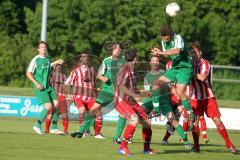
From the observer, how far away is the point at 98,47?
154ft

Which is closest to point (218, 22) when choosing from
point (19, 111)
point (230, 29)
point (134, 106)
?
point (230, 29)

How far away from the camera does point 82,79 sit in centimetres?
2100

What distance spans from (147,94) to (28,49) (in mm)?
28549

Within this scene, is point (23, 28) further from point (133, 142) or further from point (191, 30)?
point (133, 142)

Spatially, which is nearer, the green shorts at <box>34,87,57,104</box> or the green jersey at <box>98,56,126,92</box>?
the green jersey at <box>98,56,126,92</box>

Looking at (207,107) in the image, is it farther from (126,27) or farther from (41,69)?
(126,27)

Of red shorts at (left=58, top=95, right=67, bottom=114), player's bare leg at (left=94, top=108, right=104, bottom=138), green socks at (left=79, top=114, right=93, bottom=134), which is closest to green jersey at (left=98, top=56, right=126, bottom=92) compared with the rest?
green socks at (left=79, top=114, right=93, bottom=134)

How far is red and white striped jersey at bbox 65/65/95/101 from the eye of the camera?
20.9m

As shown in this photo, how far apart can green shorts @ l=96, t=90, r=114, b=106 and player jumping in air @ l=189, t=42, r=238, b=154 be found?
2361 mm

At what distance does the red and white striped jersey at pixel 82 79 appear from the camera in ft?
68.7

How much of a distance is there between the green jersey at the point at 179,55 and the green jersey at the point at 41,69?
15.3ft

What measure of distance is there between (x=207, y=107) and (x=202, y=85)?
46cm

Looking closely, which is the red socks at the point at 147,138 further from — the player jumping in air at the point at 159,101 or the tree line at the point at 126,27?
the tree line at the point at 126,27

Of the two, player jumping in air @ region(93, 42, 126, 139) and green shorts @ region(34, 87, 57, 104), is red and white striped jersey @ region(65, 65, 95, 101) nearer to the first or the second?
green shorts @ region(34, 87, 57, 104)
